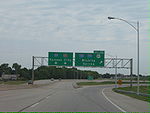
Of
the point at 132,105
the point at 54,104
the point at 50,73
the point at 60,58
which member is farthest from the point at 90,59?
the point at 50,73

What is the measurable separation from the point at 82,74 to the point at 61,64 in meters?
137

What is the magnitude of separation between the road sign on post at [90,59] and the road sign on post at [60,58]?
4.44 feet

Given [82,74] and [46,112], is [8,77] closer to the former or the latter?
[82,74]

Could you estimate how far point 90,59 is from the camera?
6103cm

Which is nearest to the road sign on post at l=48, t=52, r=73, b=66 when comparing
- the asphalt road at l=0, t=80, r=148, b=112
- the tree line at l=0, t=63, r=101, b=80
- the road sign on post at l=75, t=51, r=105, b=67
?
the road sign on post at l=75, t=51, r=105, b=67

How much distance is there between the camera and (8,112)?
14.8 m

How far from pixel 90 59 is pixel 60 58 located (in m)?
5.78

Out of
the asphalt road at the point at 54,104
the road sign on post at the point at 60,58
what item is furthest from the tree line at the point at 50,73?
the asphalt road at the point at 54,104

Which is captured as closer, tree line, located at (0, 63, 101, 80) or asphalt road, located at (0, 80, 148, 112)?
asphalt road, located at (0, 80, 148, 112)

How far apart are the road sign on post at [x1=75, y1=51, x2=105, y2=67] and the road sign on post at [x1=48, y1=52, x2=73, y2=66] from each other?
1352mm

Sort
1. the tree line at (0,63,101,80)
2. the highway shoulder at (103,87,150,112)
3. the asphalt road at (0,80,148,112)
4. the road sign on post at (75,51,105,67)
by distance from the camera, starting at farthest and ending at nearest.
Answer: the tree line at (0,63,101,80)
the road sign on post at (75,51,105,67)
the highway shoulder at (103,87,150,112)
the asphalt road at (0,80,148,112)

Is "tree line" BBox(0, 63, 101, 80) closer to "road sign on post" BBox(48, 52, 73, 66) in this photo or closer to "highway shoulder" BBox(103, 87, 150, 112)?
"road sign on post" BBox(48, 52, 73, 66)

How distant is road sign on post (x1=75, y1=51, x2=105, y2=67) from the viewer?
60844 mm

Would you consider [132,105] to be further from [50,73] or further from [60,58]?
[50,73]
